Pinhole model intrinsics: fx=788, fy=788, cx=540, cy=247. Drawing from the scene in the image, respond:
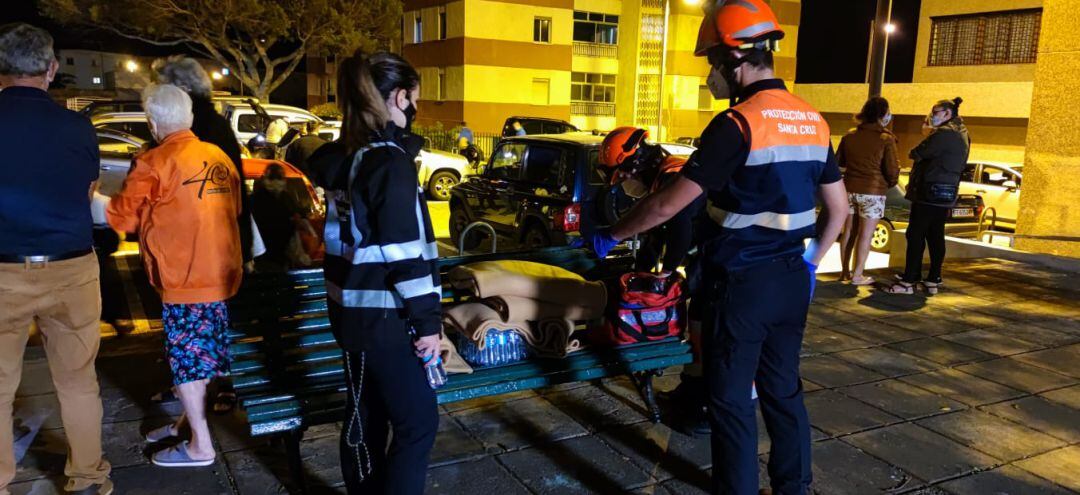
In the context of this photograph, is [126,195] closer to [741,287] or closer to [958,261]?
[741,287]

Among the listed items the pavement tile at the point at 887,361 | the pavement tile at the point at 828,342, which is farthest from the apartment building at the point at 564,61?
the pavement tile at the point at 887,361

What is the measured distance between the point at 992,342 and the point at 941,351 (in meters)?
0.58

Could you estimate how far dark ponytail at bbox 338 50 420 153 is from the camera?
2.55 meters

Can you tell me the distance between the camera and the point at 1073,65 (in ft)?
30.3

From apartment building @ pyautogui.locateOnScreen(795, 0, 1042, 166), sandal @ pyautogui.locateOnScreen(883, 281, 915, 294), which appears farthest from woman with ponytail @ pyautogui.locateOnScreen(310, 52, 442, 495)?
apartment building @ pyautogui.locateOnScreen(795, 0, 1042, 166)

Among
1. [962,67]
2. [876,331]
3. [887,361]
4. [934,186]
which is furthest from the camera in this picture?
[962,67]

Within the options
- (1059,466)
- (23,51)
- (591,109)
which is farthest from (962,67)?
(23,51)

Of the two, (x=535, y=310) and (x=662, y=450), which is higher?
(x=535, y=310)

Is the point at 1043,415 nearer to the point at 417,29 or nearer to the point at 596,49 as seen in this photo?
the point at 596,49

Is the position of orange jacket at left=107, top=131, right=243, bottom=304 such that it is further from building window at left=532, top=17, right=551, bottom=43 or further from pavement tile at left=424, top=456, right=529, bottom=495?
building window at left=532, top=17, right=551, bottom=43

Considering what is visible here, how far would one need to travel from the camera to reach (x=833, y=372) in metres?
5.09

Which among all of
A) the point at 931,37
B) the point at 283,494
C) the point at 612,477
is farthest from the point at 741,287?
the point at 931,37

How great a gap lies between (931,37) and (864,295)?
2773 centimetres

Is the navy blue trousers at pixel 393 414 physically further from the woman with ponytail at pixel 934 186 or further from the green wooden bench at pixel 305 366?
the woman with ponytail at pixel 934 186
